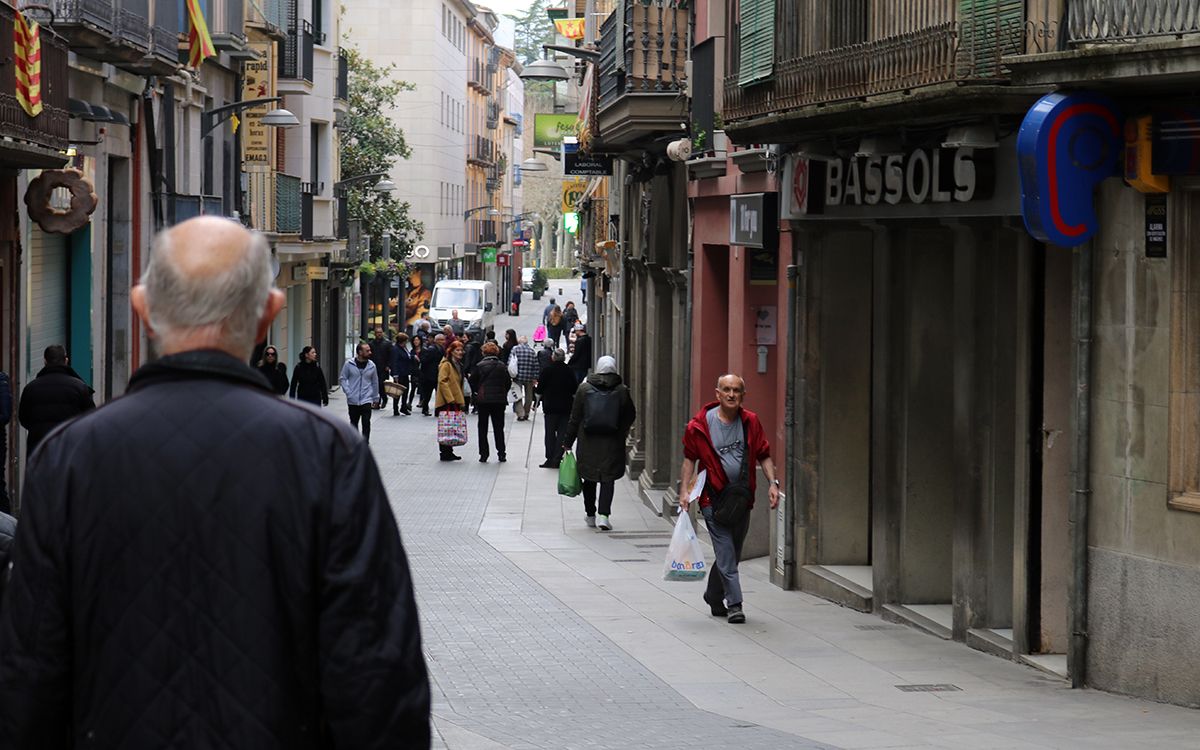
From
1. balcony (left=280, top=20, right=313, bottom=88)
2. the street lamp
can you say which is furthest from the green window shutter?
balcony (left=280, top=20, right=313, bottom=88)

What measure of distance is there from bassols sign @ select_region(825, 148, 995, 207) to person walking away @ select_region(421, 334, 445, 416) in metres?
24.5

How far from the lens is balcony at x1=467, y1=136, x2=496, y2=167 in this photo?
102 metres

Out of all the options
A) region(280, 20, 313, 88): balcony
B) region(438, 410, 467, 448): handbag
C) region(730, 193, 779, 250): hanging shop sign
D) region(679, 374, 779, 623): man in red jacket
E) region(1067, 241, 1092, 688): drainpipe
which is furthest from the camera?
region(280, 20, 313, 88): balcony

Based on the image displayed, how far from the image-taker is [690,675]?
11.7m

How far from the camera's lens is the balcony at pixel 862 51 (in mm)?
11906

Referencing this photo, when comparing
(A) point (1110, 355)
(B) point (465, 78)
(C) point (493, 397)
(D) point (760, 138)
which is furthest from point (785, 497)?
(B) point (465, 78)

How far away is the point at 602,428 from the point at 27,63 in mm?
6834

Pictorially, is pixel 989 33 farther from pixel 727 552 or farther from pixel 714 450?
pixel 727 552

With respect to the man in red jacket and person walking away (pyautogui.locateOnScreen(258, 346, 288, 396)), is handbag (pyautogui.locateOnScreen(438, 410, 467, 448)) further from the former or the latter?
the man in red jacket

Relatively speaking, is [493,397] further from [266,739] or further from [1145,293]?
[266,739]

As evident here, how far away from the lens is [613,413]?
21.2 meters

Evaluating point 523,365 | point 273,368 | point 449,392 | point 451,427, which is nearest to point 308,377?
point 273,368

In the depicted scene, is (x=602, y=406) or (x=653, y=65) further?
(x=653, y=65)

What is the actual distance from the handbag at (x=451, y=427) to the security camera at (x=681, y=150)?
8.44m
